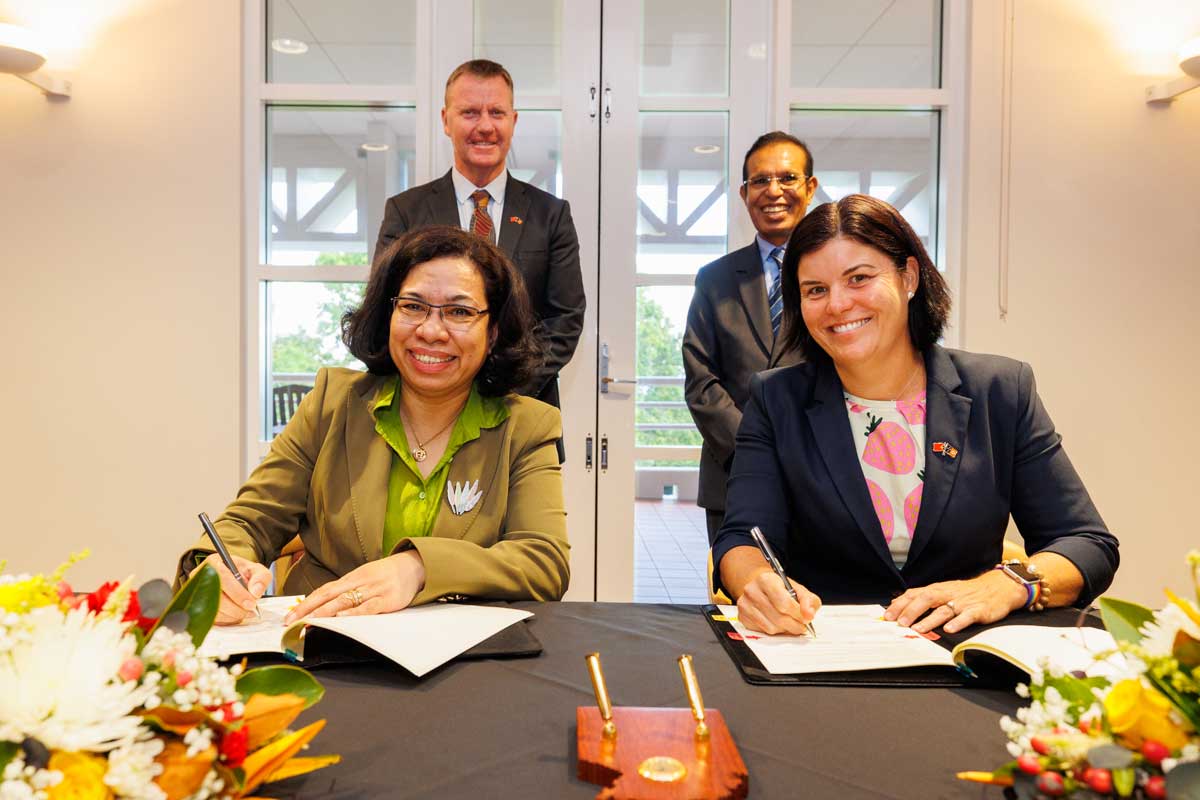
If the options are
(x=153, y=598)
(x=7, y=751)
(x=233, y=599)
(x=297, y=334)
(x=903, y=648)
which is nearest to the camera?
(x=7, y=751)

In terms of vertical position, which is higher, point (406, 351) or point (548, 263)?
point (548, 263)

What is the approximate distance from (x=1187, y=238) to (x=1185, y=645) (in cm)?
334

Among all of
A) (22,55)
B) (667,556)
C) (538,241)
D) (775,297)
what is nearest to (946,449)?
(775,297)

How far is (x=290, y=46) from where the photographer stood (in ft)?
11.4

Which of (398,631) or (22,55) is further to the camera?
(22,55)

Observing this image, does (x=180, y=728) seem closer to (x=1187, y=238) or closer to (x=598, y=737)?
(x=598, y=737)

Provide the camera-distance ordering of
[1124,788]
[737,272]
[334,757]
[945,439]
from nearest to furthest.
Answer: [1124,788]
[334,757]
[945,439]
[737,272]

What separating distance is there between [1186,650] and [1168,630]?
2 centimetres

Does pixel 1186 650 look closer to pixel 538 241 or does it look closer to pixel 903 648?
pixel 903 648

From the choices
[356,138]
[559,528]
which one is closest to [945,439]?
[559,528]

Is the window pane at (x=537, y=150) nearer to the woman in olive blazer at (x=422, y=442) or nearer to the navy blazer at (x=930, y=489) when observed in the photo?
the woman in olive blazer at (x=422, y=442)

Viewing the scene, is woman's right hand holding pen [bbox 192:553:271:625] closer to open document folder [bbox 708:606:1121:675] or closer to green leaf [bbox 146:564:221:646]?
green leaf [bbox 146:564:221:646]

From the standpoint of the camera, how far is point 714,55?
3486 millimetres

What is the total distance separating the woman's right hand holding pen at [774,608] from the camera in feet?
4.15
